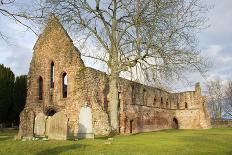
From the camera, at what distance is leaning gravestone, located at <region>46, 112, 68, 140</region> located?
1888 centimetres

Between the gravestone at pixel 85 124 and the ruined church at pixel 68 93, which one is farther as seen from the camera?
the ruined church at pixel 68 93

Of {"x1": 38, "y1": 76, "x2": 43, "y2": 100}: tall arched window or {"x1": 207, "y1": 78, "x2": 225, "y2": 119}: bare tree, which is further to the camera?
{"x1": 207, "y1": 78, "x2": 225, "y2": 119}: bare tree

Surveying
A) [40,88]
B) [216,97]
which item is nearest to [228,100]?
[216,97]

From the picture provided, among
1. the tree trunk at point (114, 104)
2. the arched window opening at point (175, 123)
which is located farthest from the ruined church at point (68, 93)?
the arched window opening at point (175, 123)

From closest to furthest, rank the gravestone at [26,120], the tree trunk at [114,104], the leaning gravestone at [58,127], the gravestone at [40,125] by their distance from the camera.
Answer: the leaning gravestone at [58,127] < the gravestone at [40,125] < the tree trunk at [114,104] < the gravestone at [26,120]

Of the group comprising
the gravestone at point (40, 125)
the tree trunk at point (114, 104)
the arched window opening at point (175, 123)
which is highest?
the tree trunk at point (114, 104)

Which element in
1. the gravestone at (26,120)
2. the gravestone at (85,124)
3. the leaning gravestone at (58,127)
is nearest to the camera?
the leaning gravestone at (58,127)

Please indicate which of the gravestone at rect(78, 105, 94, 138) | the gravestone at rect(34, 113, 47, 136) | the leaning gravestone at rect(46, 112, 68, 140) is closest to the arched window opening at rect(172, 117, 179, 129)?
the gravestone at rect(78, 105, 94, 138)

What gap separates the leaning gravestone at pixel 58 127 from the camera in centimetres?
1888

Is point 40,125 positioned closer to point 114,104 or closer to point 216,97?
point 114,104

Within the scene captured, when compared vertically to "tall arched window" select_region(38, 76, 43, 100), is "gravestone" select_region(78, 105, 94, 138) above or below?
below

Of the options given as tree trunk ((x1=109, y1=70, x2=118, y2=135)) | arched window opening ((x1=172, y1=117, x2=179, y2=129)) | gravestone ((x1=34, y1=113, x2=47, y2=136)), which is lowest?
arched window opening ((x1=172, y1=117, x2=179, y2=129))

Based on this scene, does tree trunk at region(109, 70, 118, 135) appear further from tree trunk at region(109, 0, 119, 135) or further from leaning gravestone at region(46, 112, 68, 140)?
leaning gravestone at region(46, 112, 68, 140)

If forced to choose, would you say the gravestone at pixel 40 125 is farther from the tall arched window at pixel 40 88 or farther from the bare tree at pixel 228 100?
the bare tree at pixel 228 100
